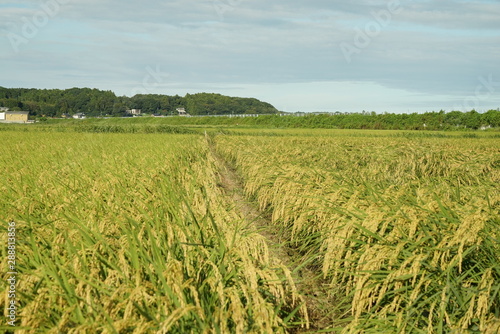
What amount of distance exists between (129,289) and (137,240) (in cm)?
74

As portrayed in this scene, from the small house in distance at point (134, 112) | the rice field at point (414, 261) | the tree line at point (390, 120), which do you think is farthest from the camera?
the small house in distance at point (134, 112)

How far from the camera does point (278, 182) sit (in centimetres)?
770

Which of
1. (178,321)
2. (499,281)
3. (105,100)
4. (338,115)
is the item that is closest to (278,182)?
(499,281)

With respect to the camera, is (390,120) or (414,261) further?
(390,120)

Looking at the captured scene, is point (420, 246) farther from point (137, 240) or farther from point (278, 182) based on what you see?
point (278, 182)

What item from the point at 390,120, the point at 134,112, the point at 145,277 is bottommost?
the point at 134,112

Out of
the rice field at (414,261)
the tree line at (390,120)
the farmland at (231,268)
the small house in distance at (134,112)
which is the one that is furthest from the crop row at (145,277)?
the small house in distance at (134,112)

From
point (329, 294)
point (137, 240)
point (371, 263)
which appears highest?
point (137, 240)

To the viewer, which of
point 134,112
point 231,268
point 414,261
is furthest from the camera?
point 134,112

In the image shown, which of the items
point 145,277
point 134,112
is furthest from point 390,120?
point 134,112

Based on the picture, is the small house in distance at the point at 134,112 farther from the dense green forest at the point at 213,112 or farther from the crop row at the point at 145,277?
the crop row at the point at 145,277

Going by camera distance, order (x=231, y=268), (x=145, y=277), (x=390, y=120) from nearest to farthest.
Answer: (x=145, y=277)
(x=231, y=268)
(x=390, y=120)

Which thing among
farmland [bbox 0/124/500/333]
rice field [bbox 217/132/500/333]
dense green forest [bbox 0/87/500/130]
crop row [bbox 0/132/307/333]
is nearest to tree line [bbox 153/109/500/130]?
dense green forest [bbox 0/87/500/130]

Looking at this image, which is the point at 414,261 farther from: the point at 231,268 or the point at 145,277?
the point at 145,277
